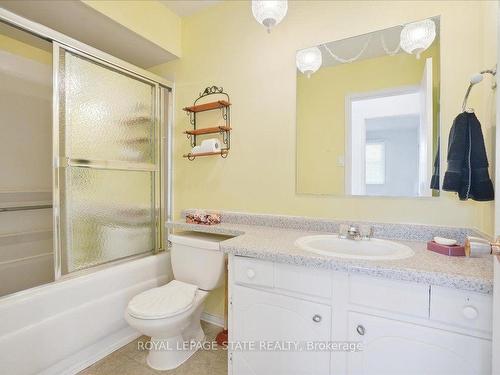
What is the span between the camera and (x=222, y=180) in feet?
6.55

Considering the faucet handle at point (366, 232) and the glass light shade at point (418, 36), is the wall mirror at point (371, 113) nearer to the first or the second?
the glass light shade at point (418, 36)

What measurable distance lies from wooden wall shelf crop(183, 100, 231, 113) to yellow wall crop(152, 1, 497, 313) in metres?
0.08

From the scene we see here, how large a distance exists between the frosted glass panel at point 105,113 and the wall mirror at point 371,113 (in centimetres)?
123

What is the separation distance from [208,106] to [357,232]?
4.58ft

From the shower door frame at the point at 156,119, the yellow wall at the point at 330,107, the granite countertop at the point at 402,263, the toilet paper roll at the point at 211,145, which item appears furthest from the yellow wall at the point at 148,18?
the granite countertop at the point at 402,263

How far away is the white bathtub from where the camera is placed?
4.10ft

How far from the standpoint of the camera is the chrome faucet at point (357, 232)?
4.36 ft

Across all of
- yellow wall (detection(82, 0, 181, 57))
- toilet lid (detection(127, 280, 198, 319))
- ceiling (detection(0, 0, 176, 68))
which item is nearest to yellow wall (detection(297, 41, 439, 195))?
toilet lid (detection(127, 280, 198, 319))

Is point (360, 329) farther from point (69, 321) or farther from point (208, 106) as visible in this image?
point (208, 106)

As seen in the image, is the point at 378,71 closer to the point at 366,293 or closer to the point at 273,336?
the point at 366,293

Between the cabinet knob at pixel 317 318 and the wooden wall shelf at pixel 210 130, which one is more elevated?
the wooden wall shelf at pixel 210 130

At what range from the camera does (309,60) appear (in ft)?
5.40

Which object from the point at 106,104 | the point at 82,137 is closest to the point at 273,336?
the point at 82,137

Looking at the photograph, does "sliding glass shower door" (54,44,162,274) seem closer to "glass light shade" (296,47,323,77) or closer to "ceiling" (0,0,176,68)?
"ceiling" (0,0,176,68)
